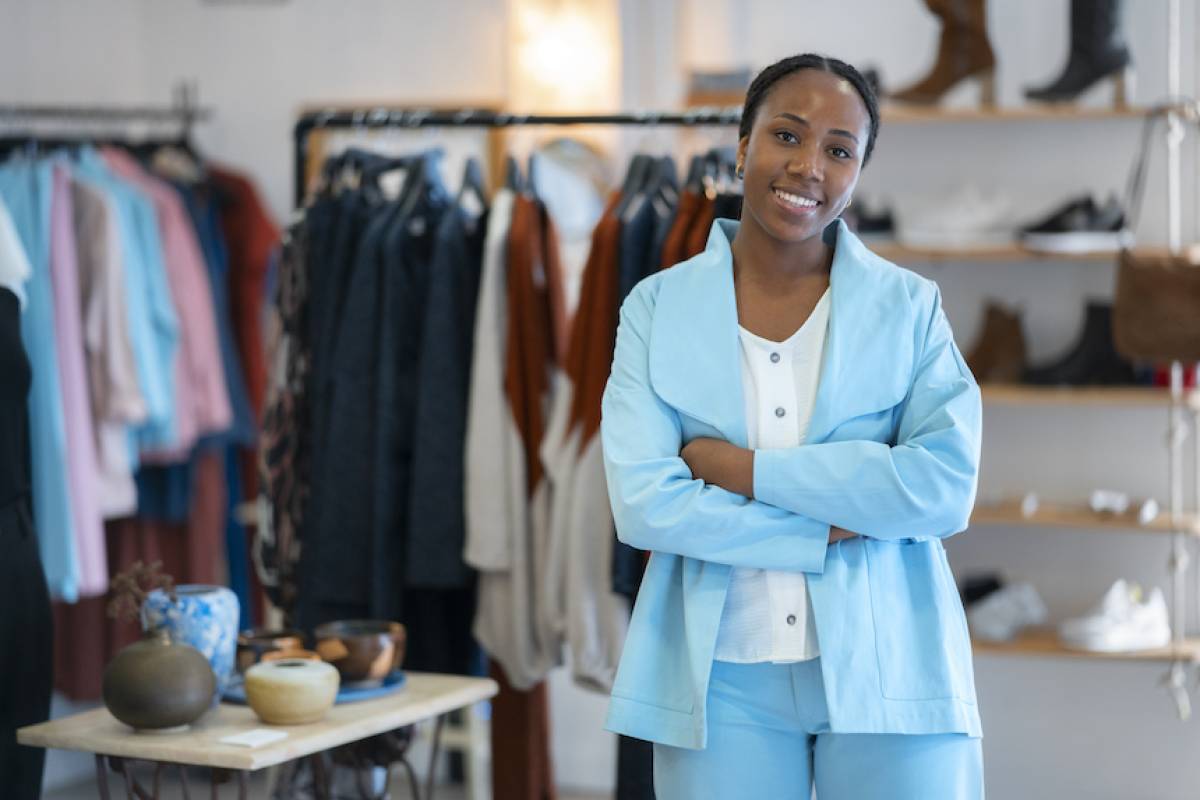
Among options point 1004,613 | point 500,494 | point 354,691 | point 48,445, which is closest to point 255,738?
point 354,691

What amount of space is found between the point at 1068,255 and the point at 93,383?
8.29ft

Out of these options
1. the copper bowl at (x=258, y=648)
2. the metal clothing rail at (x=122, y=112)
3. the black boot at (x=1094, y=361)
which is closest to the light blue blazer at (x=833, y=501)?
the copper bowl at (x=258, y=648)

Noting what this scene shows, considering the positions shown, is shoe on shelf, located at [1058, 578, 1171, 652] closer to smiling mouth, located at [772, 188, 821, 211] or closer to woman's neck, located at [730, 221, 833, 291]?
woman's neck, located at [730, 221, 833, 291]

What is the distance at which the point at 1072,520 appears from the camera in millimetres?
3816

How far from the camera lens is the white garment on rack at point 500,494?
2947 mm

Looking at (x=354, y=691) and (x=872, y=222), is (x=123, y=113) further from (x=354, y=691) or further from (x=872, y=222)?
(x=354, y=691)

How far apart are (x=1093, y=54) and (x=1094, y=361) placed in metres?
0.78

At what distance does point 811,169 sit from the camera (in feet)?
5.69

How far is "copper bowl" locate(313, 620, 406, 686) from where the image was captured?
2.36 m

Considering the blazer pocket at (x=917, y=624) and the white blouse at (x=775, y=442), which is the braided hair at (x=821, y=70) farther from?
the blazer pocket at (x=917, y=624)

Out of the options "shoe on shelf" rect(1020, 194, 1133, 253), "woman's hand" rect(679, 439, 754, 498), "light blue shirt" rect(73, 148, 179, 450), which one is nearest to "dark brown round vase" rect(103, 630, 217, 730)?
"woman's hand" rect(679, 439, 754, 498)

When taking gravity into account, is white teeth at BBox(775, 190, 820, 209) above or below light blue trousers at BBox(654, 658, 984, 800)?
above

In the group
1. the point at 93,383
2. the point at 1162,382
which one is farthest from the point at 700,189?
the point at 93,383

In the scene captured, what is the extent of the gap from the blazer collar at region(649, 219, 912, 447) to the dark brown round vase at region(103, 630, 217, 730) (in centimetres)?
84
